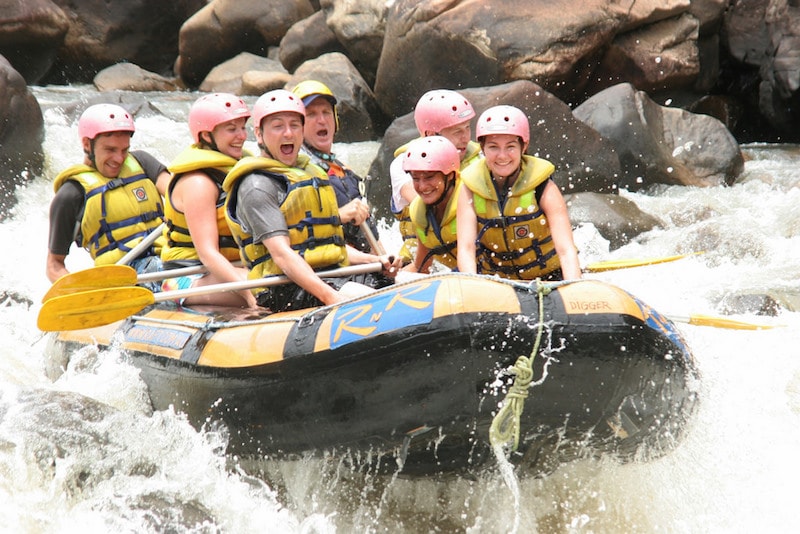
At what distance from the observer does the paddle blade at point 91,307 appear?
13.8 ft

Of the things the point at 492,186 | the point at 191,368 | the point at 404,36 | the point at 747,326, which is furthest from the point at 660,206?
the point at 191,368

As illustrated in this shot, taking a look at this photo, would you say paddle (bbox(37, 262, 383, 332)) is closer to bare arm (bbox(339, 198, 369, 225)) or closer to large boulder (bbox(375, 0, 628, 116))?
bare arm (bbox(339, 198, 369, 225))

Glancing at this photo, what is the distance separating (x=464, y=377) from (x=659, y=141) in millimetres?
7533

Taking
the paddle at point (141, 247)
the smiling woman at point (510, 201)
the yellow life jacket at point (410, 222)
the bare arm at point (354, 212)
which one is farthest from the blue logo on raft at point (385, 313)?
the paddle at point (141, 247)

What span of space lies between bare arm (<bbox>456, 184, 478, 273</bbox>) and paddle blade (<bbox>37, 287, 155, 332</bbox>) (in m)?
1.55

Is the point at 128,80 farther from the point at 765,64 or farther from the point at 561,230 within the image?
the point at 561,230

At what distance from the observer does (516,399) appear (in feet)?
10.7

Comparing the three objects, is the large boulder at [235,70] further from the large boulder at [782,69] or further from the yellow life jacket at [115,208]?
the yellow life jacket at [115,208]

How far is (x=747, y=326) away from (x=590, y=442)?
824mm

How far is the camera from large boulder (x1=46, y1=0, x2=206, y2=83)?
56.0 feet

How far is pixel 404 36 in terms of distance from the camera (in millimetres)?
11484

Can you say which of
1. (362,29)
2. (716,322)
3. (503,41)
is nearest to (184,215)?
(716,322)

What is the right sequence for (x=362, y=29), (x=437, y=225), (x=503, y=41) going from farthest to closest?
1. (x=362, y=29)
2. (x=503, y=41)
3. (x=437, y=225)

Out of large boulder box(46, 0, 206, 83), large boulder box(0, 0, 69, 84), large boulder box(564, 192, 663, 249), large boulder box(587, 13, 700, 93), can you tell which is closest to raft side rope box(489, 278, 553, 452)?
large boulder box(564, 192, 663, 249)
